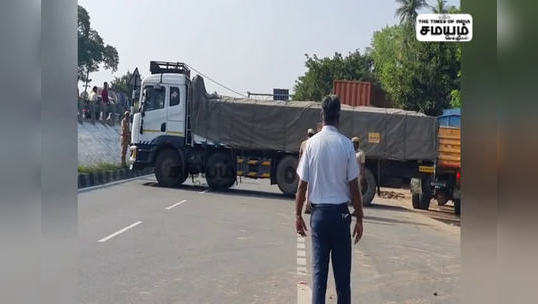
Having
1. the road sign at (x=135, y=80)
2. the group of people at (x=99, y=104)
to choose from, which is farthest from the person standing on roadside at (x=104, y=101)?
the road sign at (x=135, y=80)

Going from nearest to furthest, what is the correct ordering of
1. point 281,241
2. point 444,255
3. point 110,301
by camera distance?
point 110,301
point 444,255
point 281,241

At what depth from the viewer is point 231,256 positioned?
8289mm

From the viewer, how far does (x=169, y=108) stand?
18.6 m

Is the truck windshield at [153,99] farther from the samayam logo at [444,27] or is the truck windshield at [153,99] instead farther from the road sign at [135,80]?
the samayam logo at [444,27]

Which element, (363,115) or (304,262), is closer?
(304,262)

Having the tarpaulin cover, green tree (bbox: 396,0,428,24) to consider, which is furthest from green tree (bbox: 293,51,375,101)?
the tarpaulin cover

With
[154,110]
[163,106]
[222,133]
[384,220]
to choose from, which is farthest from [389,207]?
[154,110]

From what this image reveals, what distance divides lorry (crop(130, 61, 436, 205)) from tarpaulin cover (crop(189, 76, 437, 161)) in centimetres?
3

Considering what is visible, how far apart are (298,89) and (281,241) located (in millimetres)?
59582

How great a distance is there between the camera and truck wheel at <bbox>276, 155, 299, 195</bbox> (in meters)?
18.2
